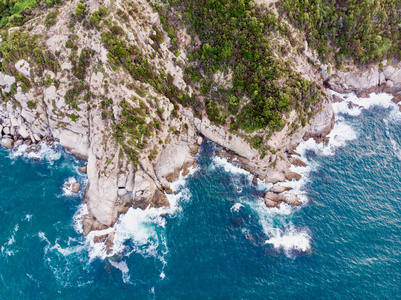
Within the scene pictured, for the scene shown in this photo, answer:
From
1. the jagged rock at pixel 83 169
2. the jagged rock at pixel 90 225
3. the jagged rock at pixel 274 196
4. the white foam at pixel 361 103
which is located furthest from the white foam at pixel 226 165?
the white foam at pixel 361 103

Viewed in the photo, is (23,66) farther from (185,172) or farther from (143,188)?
(185,172)

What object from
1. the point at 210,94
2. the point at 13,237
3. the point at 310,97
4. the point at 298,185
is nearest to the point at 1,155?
the point at 13,237

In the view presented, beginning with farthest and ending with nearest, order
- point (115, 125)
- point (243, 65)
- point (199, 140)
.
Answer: point (199, 140)
point (243, 65)
point (115, 125)

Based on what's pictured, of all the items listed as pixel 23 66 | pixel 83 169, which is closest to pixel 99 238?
pixel 83 169

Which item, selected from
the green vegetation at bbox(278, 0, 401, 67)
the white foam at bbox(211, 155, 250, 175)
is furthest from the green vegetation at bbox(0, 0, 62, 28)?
the green vegetation at bbox(278, 0, 401, 67)

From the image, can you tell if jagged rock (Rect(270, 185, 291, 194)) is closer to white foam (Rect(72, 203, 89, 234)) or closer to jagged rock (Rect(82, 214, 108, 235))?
jagged rock (Rect(82, 214, 108, 235))

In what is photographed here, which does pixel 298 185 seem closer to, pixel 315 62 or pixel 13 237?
pixel 315 62
